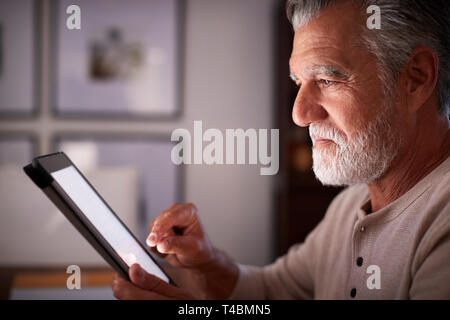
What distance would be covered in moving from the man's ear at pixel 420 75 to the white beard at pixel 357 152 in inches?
1.7

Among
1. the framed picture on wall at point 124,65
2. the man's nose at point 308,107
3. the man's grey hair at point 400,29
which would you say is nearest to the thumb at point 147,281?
the man's nose at point 308,107

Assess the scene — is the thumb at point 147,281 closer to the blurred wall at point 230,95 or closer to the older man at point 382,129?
the older man at point 382,129

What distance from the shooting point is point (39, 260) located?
4.81ft

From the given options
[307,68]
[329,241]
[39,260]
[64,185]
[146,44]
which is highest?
[146,44]

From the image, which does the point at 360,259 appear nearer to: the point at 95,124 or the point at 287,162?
the point at 287,162

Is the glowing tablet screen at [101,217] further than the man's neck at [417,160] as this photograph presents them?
No

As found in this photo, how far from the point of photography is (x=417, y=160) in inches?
26.5

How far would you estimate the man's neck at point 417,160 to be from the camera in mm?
664

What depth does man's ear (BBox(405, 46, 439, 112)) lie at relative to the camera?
1.99ft

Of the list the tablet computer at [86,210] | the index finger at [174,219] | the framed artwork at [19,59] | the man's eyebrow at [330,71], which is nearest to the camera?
the tablet computer at [86,210]

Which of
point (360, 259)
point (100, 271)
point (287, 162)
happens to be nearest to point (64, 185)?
point (360, 259)

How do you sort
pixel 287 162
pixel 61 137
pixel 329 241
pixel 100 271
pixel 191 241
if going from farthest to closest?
pixel 61 137, pixel 287 162, pixel 100 271, pixel 329 241, pixel 191 241

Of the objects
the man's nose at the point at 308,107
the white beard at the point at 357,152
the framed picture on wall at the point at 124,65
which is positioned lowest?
the white beard at the point at 357,152

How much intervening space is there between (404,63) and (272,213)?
1.72m
